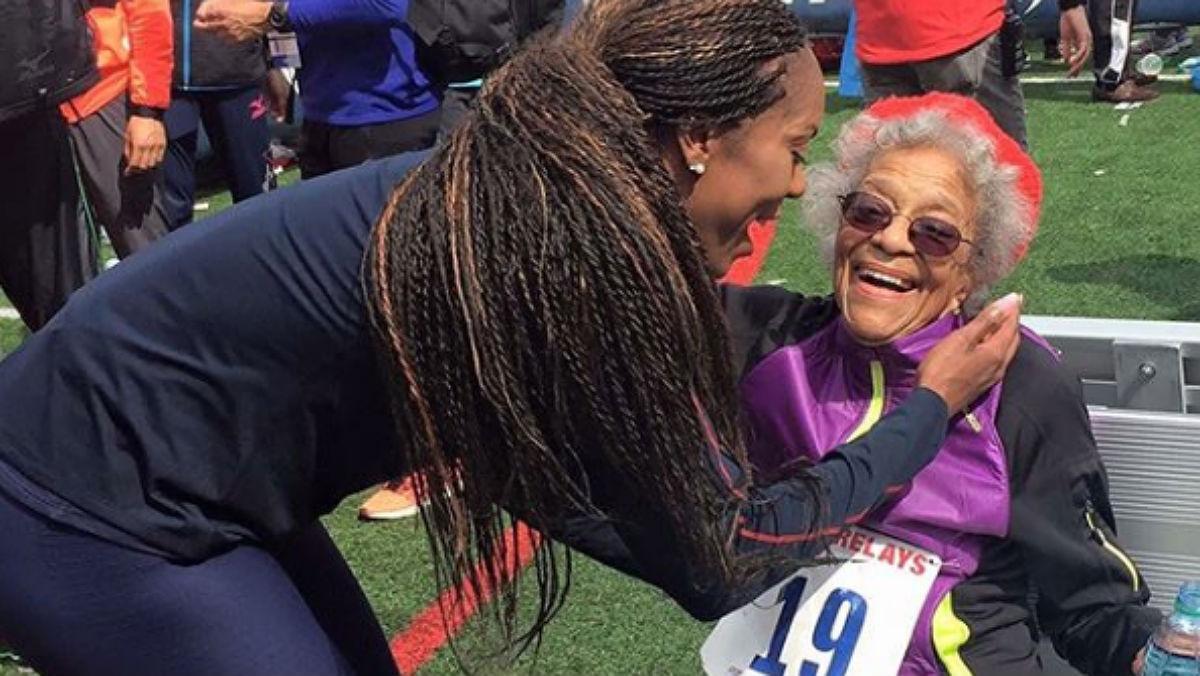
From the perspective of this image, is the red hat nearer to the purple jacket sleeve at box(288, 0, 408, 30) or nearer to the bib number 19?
the bib number 19

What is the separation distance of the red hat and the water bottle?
62 centimetres

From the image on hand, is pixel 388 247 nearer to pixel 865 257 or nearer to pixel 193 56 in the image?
pixel 865 257

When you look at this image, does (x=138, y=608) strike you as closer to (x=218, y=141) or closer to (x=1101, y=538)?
(x=1101, y=538)

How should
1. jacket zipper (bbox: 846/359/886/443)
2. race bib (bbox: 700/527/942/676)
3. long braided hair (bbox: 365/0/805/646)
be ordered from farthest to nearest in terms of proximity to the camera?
jacket zipper (bbox: 846/359/886/443), race bib (bbox: 700/527/942/676), long braided hair (bbox: 365/0/805/646)

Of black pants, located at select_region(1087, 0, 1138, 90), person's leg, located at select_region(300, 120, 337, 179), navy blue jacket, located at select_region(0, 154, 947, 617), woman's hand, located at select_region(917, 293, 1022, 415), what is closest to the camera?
navy blue jacket, located at select_region(0, 154, 947, 617)

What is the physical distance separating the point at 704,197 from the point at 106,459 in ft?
2.38

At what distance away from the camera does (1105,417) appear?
261cm

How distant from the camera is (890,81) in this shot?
5309 millimetres

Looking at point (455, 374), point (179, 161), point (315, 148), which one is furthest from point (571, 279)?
point (179, 161)

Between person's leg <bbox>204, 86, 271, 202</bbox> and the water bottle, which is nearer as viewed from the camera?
the water bottle

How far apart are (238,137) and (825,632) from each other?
3.74 meters

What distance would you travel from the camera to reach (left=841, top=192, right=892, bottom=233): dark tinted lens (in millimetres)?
2555

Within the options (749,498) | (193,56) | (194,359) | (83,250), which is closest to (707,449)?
(749,498)

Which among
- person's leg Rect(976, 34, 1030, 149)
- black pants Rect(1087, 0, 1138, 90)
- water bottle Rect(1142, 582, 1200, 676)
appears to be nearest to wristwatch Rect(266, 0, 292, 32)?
person's leg Rect(976, 34, 1030, 149)
